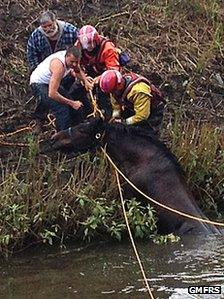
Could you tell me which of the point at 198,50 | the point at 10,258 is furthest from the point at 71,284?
the point at 198,50

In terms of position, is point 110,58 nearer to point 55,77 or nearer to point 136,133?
point 55,77

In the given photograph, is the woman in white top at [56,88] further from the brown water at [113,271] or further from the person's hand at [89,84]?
the brown water at [113,271]

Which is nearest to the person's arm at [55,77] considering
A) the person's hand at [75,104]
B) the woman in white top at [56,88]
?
the woman in white top at [56,88]

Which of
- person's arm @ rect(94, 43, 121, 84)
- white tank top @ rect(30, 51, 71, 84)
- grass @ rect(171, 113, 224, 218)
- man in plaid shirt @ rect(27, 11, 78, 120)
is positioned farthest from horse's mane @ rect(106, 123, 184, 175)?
man in plaid shirt @ rect(27, 11, 78, 120)

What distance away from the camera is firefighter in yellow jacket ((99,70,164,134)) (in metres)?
9.53

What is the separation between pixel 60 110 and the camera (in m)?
10.1

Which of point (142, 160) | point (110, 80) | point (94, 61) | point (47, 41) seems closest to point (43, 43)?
point (47, 41)

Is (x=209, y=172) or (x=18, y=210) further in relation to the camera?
(x=209, y=172)

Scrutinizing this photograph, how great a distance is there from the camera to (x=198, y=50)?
12945 millimetres

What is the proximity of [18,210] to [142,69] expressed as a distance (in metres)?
4.23

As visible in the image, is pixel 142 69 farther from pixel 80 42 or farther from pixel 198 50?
pixel 80 42

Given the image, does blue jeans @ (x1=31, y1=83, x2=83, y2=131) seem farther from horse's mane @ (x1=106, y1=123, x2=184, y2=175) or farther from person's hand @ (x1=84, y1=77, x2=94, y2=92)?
horse's mane @ (x1=106, y1=123, x2=184, y2=175)

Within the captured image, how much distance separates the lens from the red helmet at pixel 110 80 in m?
9.49

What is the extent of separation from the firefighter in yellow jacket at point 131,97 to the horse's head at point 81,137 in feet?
1.02
